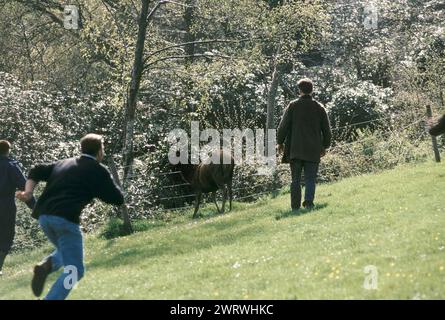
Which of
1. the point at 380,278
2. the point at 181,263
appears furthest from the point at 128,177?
the point at 380,278

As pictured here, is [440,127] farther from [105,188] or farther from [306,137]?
[105,188]

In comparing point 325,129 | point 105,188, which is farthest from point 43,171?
point 325,129

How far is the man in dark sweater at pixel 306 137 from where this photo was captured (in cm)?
1405

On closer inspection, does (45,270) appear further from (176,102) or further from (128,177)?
(176,102)

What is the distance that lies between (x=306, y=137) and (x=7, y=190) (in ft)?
17.3

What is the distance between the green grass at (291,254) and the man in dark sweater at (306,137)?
0.52m

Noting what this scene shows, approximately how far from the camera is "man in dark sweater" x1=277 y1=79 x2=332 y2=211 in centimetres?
1405

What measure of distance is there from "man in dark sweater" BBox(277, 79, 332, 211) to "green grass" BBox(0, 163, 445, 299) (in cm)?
52

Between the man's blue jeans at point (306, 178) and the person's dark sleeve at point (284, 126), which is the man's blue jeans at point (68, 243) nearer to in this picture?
the man's blue jeans at point (306, 178)

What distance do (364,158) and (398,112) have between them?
193 inches

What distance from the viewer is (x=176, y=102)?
22.2 m

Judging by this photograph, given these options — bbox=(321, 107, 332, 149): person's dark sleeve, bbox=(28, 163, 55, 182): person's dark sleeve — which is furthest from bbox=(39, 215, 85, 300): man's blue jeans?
bbox=(321, 107, 332, 149): person's dark sleeve

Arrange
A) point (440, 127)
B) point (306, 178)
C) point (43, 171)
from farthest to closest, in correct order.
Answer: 1. point (306, 178)
2. point (440, 127)
3. point (43, 171)

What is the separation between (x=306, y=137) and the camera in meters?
14.0
